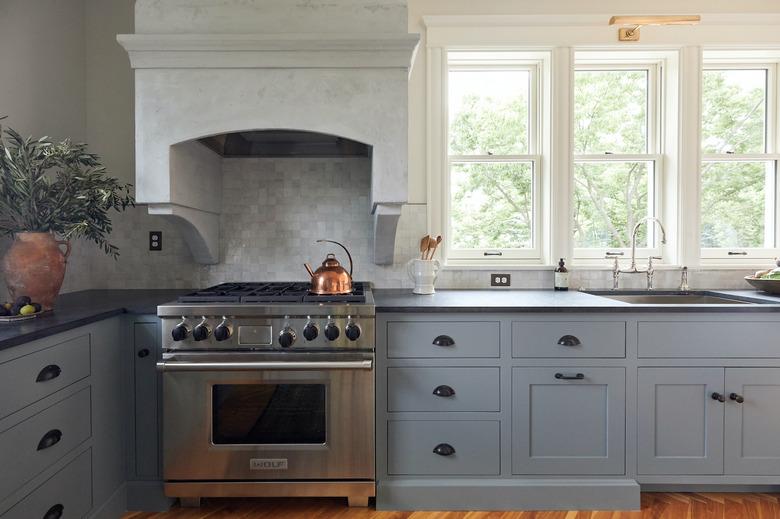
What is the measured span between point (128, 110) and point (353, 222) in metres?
1.52

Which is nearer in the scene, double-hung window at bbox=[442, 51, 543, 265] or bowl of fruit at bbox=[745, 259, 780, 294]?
bowl of fruit at bbox=[745, 259, 780, 294]

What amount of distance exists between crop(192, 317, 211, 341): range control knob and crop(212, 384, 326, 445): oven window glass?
23cm

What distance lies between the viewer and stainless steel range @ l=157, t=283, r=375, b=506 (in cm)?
187

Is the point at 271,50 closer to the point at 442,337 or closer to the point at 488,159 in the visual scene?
the point at 488,159

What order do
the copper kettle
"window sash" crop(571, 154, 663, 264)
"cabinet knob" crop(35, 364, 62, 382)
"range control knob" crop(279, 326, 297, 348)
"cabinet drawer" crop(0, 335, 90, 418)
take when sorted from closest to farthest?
"cabinet drawer" crop(0, 335, 90, 418) → "cabinet knob" crop(35, 364, 62, 382) → "range control knob" crop(279, 326, 297, 348) → the copper kettle → "window sash" crop(571, 154, 663, 264)

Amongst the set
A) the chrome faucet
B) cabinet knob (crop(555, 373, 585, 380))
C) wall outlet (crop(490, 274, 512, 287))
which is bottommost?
cabinet knob (crop(555, 373, 585, 380))

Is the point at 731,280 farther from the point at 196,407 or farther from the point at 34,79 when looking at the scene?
the point at 34,79

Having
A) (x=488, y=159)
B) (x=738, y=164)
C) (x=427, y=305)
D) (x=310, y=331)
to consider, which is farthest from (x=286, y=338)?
(x=738, y=164)

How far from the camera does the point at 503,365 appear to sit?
6.46 feet

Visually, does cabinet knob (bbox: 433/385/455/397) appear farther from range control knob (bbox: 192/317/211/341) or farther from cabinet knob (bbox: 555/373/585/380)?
range control knob (bbox: 192/317/211/341)

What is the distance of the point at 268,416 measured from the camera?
75.7 inches

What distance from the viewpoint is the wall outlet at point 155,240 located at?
103 inches

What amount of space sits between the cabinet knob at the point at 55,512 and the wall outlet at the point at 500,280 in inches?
87.2

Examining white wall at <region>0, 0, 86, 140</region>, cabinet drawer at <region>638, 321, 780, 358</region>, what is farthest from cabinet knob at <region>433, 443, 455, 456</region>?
white wall at <region>0, 0, 86, 140</region>
